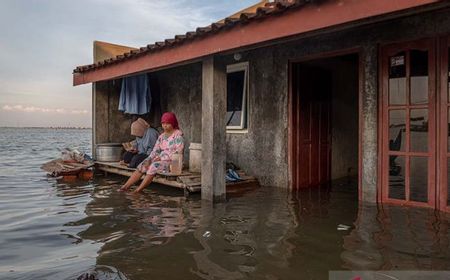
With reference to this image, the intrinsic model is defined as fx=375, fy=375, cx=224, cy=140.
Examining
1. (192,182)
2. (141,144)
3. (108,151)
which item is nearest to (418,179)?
(192,182)

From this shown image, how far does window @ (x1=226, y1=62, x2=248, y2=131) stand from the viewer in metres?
8.04

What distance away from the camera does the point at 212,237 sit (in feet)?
14.0

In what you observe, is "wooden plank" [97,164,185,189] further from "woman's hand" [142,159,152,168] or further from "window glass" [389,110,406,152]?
"window glass" [389,110,406,152]

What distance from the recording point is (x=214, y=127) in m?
6.11

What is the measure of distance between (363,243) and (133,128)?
663cm

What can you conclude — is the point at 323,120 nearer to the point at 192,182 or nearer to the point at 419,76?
the point at 419,76

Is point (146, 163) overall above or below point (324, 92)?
below

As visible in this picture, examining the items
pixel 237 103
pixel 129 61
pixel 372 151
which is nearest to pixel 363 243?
pixel 372 151

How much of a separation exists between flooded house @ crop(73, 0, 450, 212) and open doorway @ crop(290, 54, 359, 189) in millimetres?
24

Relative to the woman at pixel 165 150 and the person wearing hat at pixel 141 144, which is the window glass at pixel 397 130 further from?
the person wearing hat at pixel 141 144

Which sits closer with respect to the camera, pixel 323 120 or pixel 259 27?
pixel 259 27

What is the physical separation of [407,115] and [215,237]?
130 inches

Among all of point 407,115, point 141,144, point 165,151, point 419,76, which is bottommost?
point 165,151

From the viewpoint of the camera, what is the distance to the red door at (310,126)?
7258 mm
